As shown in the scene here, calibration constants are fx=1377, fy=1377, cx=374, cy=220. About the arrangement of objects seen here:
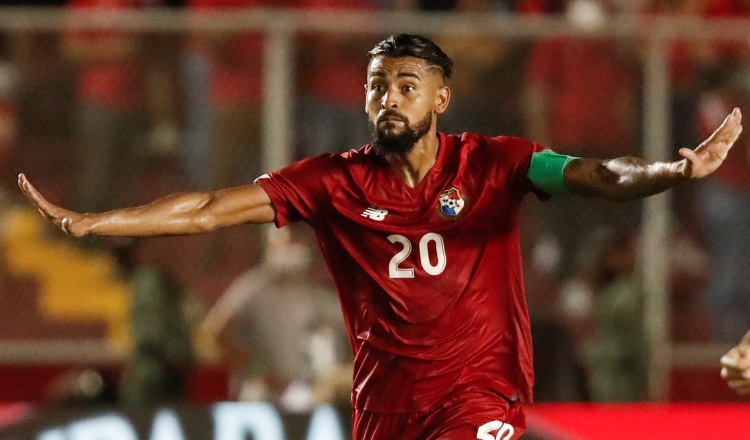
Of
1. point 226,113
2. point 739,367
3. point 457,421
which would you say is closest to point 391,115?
point 457,421

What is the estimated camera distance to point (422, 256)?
202 inches

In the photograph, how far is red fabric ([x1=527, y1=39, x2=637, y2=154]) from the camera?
9125 millimetres

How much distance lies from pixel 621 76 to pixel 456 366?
464cm

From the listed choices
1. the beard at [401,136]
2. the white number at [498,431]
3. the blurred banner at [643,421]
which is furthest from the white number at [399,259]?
the blurred banner at [643,421]

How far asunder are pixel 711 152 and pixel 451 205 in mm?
1087

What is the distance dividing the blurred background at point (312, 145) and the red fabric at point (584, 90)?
13mm

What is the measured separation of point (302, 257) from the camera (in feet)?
28.8

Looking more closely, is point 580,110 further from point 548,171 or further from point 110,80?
point 548,171

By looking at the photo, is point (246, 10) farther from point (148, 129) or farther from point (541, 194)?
point (541, 194)

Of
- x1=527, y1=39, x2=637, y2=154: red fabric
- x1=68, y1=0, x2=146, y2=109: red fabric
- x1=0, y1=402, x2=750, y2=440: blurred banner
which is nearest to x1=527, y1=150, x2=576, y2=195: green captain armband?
x1=0, y1=402, x2=750, y2=440: blurred banner

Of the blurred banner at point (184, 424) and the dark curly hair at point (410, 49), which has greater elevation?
the dark curly hair at point (410, 49)

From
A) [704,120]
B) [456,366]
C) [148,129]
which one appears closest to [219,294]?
[148,129]

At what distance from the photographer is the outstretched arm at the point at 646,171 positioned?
14.5 feet

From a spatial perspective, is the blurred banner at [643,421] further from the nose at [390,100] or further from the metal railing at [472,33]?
the nose at [390,100]
